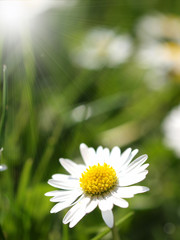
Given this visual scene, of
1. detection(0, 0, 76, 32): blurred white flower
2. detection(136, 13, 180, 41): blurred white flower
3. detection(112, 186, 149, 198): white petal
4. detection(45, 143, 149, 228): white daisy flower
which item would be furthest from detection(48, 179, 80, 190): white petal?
detection(136, 13, 180, 41): blurred white flower

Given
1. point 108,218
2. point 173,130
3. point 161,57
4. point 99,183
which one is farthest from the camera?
point 161,57

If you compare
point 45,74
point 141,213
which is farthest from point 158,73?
point 141,213

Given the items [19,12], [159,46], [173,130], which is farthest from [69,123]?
[159,46]

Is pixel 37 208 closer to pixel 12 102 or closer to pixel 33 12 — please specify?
pixel 12 102

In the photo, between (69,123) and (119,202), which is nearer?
(119,202)

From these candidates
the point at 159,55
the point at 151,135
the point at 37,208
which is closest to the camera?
the point at 37,208

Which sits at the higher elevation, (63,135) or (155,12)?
(155,12)

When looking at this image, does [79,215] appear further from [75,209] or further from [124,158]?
[124,158]

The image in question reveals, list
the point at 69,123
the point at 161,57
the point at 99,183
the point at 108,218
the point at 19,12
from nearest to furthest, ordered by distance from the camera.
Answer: the point at 108,218
the point at 99,183
the point at 69,123
the point at 19,12
the point at 161,57
